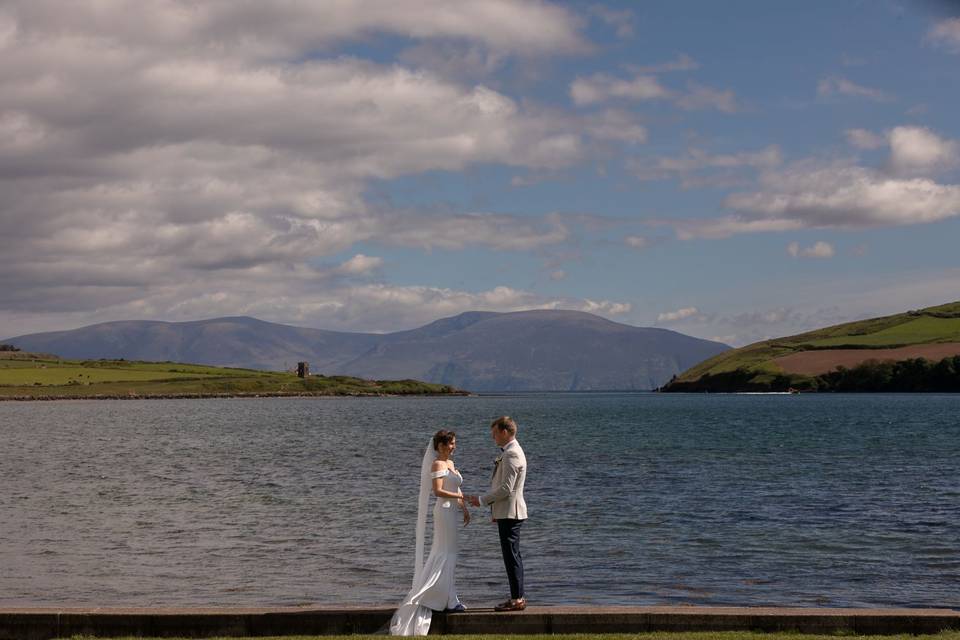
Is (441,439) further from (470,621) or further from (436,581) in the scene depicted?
(470,621)

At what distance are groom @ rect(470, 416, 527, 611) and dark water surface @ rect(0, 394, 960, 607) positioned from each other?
5901mm

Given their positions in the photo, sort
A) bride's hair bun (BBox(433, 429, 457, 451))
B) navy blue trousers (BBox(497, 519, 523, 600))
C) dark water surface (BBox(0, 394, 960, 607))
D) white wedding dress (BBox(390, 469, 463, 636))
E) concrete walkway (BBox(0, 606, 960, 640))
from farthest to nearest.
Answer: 1. dark water surface (BBox(0, 394, 960, 607))
2. navy blue trousers (BBox(497, 519, 523, 600))
3. bride's hair bun (BBox(433, 429, 457, 451))
4. white wedding dress (BBox(390, 469, 463, 636))
5. concrete walkway (BBox(0, 606, 960, 640))

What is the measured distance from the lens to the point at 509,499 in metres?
18.5

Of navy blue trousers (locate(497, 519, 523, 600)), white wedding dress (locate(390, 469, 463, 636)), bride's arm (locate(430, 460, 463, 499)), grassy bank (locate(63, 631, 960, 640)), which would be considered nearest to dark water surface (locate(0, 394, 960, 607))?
navy blue trousers (locate(497, 519, 523, 600))

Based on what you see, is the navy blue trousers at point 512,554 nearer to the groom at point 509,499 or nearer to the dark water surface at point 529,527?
the groom at point 509,499

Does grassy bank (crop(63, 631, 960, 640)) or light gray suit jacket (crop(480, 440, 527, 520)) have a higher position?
light gray suit jacket (crop(480, 440, 527, 520))

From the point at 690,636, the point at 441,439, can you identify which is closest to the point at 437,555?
the point at 441,439

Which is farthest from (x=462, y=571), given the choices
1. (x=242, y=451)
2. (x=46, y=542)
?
(x=242, y=451)

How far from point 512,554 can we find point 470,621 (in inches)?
61.2

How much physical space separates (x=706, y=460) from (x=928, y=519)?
1172 inches

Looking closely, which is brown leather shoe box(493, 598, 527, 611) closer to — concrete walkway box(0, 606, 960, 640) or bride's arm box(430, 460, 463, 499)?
concrete walkway box(0, 606, 960, 640)

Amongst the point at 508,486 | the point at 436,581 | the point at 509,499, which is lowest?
the point at 436,581

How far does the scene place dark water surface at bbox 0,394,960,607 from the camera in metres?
25.6

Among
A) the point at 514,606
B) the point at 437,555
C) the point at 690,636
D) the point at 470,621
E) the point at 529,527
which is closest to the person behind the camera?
the point at 690,636
